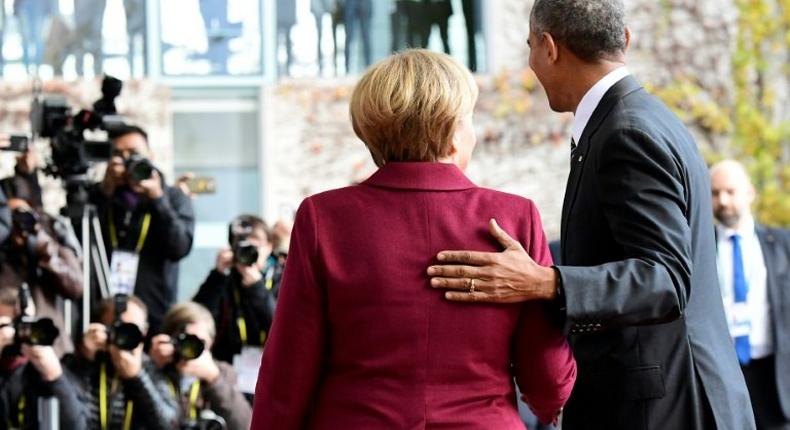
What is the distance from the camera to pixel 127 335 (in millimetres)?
5531

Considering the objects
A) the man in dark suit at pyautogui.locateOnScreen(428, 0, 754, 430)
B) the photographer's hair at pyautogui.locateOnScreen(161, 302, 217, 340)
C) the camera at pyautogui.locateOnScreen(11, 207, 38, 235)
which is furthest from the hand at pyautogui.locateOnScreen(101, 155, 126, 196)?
the man in dark suit at pyautogui.locateOnScreen(428, 0, 754, 430)

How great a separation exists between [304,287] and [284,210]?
25.7 ft

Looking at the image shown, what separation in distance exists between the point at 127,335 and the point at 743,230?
2691mm

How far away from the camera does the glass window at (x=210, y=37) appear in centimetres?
1077

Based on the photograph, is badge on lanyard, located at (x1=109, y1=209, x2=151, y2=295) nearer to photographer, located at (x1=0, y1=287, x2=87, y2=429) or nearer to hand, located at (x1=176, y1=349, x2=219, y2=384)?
photographer, located at (x1=0, y1=287, x2=87, y2=429)

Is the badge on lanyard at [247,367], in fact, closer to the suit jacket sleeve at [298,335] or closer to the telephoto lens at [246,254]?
the telephoto lens at [246,254]

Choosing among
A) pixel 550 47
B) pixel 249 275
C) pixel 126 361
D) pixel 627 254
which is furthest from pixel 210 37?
pixel 627 254

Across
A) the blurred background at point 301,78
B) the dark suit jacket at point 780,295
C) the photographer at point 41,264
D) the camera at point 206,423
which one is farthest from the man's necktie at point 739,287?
the blurred background at point 301,78

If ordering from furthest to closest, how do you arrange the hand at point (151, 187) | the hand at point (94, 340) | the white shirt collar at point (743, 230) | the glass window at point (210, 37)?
1. the glass window at point (210, 37)
2. the hand at point (151, 187)
3. the white shirt collar at point (743, 230)
4. the hand at point (94, 340)

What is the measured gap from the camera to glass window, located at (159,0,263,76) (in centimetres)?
1077

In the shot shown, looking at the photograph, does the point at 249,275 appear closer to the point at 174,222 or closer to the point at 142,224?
the point at 174,222

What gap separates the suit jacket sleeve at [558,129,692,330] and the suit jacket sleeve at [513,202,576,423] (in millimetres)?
47

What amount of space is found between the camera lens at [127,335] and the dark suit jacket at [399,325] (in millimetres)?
2975

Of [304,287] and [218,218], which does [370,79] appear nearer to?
[304,287]
